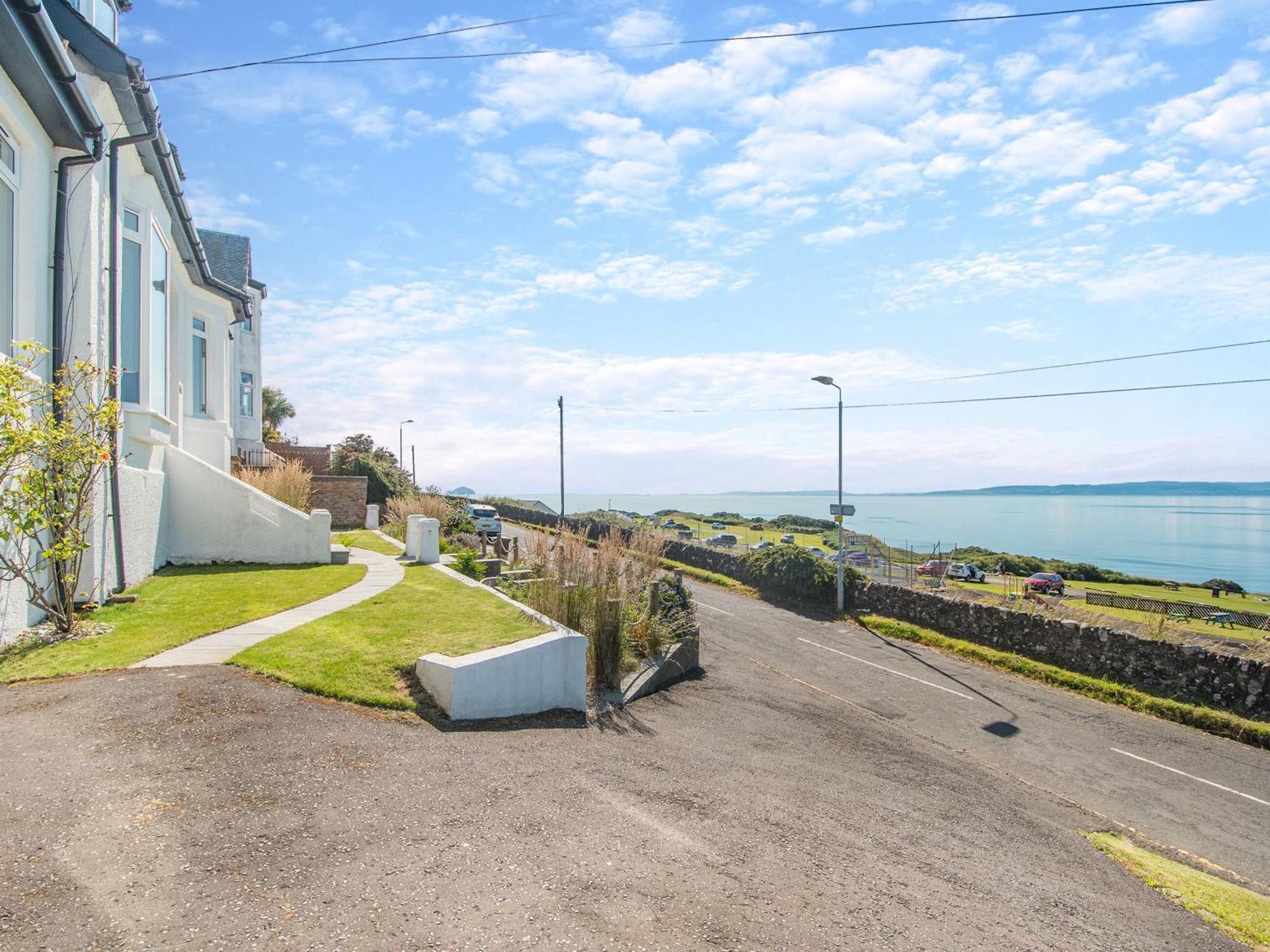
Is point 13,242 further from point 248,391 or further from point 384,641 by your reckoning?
point 248,391

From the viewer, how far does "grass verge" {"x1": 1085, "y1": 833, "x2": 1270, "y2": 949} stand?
20.9ft

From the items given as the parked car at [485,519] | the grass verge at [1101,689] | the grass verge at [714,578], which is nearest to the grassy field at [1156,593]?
the grass verge at [714,578]

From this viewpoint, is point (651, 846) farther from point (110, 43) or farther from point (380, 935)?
point (110, 43)

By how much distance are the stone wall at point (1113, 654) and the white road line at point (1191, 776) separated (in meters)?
3.87

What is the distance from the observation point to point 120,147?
10531mm

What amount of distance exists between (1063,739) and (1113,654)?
5121 millimetres

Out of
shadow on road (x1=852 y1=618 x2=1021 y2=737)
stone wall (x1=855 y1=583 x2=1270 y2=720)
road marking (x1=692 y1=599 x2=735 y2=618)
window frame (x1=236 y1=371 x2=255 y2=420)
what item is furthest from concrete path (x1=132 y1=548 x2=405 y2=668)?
window frame (x1=236 y1=371 x2=255 y2=420)

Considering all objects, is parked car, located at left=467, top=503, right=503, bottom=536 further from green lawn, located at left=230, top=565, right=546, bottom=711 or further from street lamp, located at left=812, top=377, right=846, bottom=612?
green lawn, located at left=230, top=565, right=546, bottom=711

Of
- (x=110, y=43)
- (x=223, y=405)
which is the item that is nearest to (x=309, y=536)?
(x=223, y=405)

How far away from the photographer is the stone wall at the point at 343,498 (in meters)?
26.4

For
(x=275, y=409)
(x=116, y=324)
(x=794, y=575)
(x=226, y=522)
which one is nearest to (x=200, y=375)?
(x=226, y=522)

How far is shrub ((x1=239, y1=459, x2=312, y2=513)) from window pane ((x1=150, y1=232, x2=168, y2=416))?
14.5ft

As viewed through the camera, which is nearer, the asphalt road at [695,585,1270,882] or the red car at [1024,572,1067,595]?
the asphalt road at [695,585,1270,882]

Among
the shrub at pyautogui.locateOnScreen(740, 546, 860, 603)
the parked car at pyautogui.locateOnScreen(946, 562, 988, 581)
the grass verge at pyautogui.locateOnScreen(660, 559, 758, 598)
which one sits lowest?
the parked car at pyautogui.locateOnScreen(946, 562, 988, 581)
